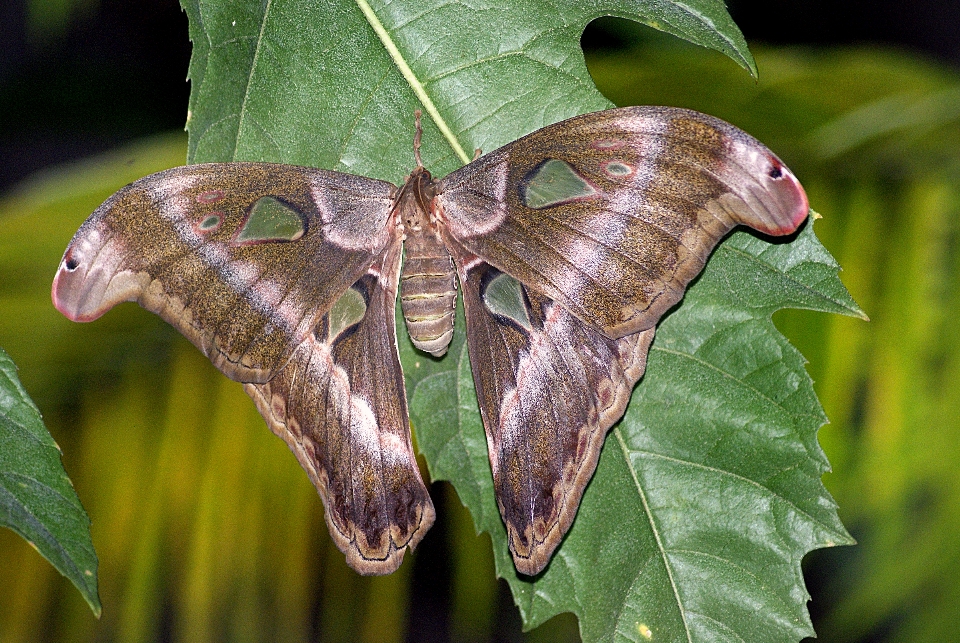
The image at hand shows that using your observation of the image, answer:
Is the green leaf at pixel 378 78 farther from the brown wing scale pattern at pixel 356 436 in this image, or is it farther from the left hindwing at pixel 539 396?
the brown wing scale pattern at pixel 356 436

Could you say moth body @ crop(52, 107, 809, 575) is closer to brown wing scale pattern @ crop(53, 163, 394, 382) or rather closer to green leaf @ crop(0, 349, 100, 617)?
brown wing scale pattern @ crop(53, 163, 394, 382)

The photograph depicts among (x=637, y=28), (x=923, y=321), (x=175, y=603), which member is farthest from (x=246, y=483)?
(x=637, y=28)

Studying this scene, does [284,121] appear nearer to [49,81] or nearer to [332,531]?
[332,531]

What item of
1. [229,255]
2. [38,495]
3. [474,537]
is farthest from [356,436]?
[474,537]

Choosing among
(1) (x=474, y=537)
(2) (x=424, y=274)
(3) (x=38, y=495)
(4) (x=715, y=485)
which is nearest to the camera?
(3) (x=38, y=495)

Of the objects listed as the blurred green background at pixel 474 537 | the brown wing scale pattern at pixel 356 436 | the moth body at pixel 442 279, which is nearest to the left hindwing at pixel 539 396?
the moth body at pixel 442 279

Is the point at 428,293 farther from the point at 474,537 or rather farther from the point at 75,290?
the point at 474,537
